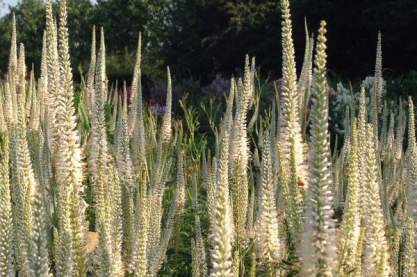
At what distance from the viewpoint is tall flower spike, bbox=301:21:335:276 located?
1.45 m

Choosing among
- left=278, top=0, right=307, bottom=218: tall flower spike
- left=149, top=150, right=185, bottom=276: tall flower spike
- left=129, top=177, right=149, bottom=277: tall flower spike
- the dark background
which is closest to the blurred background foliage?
the dark background

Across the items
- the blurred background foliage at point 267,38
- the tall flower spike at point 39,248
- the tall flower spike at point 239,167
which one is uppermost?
the blurred background foliage at point 267,38

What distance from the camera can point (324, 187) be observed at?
5.10 feet

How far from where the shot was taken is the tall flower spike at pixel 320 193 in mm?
1447

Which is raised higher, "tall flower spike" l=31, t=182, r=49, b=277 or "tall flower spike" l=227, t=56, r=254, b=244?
"tall flower spike" l=227, t=56, r=254, b=244

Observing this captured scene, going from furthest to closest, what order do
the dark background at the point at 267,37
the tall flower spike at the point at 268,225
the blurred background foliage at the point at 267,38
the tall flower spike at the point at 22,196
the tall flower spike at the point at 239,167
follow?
the dark background at the point at 267,37 → the blurred background foliage at the point at 267,38 → the tall flower spike at the point at 239,167 → the tall flower spike at the point at 268,225 → the tall flower spike at the point at 22,196

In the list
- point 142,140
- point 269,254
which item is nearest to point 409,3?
point 142,140

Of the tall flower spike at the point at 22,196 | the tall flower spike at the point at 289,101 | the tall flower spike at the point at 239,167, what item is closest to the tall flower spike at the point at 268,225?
the tall flower spike at the point at 289,101

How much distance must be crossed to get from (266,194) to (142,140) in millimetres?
2236

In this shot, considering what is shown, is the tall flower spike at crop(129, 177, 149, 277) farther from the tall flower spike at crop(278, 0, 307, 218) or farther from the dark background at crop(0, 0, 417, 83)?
the dark background at crop(0, 0, 417, 83)

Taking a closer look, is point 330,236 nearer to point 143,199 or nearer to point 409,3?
point 143,199

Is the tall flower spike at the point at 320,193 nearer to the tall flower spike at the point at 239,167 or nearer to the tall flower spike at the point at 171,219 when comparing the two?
the tall flower spike at the point at 171,219

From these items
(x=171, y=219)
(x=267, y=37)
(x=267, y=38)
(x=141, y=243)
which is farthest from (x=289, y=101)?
(x=267, y=37)

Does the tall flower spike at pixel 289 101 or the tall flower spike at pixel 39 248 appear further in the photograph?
the tall flower spike at pixel 289 101
